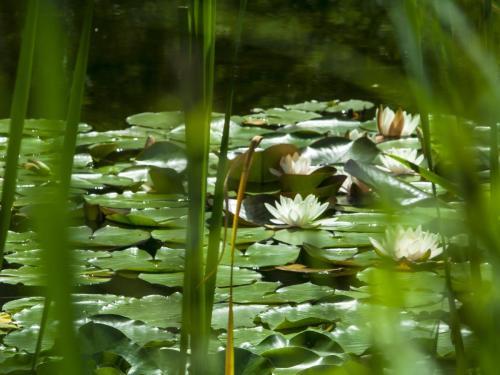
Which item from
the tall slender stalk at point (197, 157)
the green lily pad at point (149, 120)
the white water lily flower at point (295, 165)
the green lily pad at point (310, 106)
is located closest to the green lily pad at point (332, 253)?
the white water lily flower at point (295, 165)

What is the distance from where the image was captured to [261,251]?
1.49 meters

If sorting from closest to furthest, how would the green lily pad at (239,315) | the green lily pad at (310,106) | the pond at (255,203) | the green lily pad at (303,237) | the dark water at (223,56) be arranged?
the pond at (255,203)
the green lily pad at (239,315)
the green lily pad at (303,237)
the green lily pad at (310,106)
the dark water at (223,56)

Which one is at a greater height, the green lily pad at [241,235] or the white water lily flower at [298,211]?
the white water lily flower at [298,211]

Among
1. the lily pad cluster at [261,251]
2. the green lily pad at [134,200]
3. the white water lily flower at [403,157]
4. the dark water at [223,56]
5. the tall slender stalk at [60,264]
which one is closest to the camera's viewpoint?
the tall slender stalk at [60,264]

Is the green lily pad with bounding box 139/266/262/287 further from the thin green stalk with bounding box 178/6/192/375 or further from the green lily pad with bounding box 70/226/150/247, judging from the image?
the thin green stalk with bounding box 178/6/192/375

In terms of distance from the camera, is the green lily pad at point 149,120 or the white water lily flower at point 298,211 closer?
the white water lily flower at point 298,211

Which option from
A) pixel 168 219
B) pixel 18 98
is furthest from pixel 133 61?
pixel 18 98

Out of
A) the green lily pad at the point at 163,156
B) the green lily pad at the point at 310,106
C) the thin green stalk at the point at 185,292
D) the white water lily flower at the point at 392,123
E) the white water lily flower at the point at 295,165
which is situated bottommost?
the thin green stalk at the point at 185,292

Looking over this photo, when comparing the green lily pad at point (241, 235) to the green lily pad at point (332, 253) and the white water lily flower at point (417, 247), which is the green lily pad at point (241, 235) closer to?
the green lily pad at point (332, 253)

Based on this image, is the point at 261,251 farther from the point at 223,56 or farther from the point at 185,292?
the point at 223,56

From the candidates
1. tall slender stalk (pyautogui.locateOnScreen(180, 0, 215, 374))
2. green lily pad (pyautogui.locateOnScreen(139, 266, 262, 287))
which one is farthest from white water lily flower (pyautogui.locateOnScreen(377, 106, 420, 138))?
tall slender stalk (pyautogui.locateOnScreen(180, 0, 215, 374))

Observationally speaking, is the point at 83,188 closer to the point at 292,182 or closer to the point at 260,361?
the point at 292,182

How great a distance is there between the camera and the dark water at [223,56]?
2572mm

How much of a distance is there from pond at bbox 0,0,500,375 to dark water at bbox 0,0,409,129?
0.5 inches
